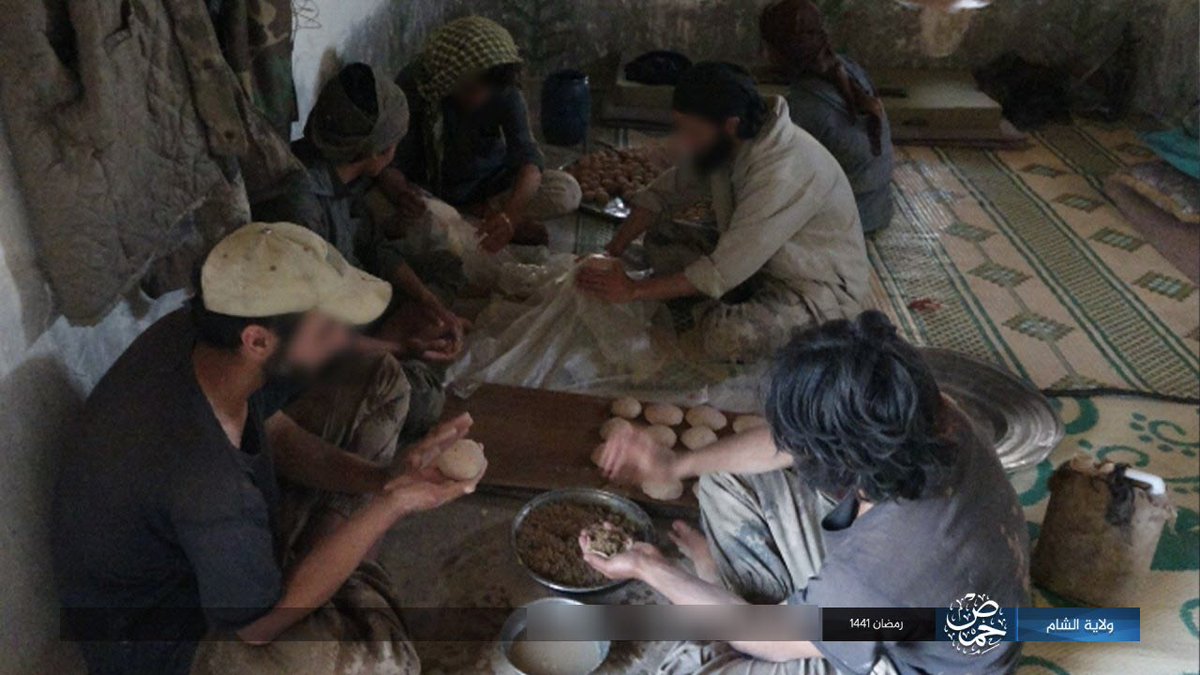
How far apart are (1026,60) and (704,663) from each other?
3882 mm

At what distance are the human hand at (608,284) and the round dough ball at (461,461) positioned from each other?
747 mm

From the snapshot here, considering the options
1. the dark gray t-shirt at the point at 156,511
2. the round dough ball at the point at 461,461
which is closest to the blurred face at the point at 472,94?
the round dough ball at the point at 461,461

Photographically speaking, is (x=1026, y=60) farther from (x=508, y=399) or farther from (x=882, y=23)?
(x=508, y=399)

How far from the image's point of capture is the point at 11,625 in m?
1.42

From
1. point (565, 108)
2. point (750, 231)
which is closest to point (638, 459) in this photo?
point (750, 231)

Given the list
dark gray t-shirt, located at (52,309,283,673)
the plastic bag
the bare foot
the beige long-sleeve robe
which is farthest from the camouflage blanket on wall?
the beige long-sleeve robe

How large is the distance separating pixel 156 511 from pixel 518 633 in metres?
0.70

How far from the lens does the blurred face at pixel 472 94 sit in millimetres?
2881

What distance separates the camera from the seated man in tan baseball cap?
1298 mm

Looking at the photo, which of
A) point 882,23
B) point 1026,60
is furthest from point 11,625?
point 1026,60

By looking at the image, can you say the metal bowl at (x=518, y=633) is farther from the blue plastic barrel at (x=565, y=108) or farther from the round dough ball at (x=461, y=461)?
the blue plastic barrel at (x=565, y=108)

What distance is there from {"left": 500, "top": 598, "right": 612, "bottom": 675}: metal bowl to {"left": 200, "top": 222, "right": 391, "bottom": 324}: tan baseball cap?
67 centimetres
